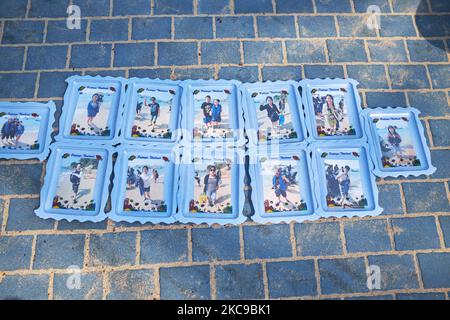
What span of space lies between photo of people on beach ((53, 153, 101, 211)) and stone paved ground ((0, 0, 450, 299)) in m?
0.11

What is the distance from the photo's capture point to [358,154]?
6.75 ft

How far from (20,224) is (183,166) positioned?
81 centimetres

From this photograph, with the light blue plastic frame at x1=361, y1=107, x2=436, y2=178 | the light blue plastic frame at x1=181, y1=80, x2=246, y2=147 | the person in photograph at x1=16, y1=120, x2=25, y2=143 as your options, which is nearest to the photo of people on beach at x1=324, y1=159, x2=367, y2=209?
the light blue plastic frame at x1=361, y1=107, x2=436, y2=178

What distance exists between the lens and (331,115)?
2139 mm

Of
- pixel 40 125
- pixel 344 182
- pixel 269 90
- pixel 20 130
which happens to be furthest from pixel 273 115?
pixel 20 130

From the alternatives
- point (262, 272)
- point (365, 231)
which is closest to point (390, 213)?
point (365, 231)

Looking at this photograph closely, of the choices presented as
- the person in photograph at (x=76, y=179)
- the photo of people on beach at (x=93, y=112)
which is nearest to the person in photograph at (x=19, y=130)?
the photo of people on beach at (x=93, y=112)

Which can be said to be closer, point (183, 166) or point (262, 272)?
point (262, 272)

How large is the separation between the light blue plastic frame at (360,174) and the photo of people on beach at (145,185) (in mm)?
774

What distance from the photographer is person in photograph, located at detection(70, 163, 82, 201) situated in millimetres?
1926

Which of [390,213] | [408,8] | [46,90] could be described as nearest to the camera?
[390,213]

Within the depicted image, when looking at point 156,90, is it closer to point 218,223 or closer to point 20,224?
point 218,223

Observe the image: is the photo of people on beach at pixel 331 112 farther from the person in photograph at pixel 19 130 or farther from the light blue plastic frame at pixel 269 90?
the person in photograph at pixel 19 130

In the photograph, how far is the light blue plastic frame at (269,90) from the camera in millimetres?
2071
